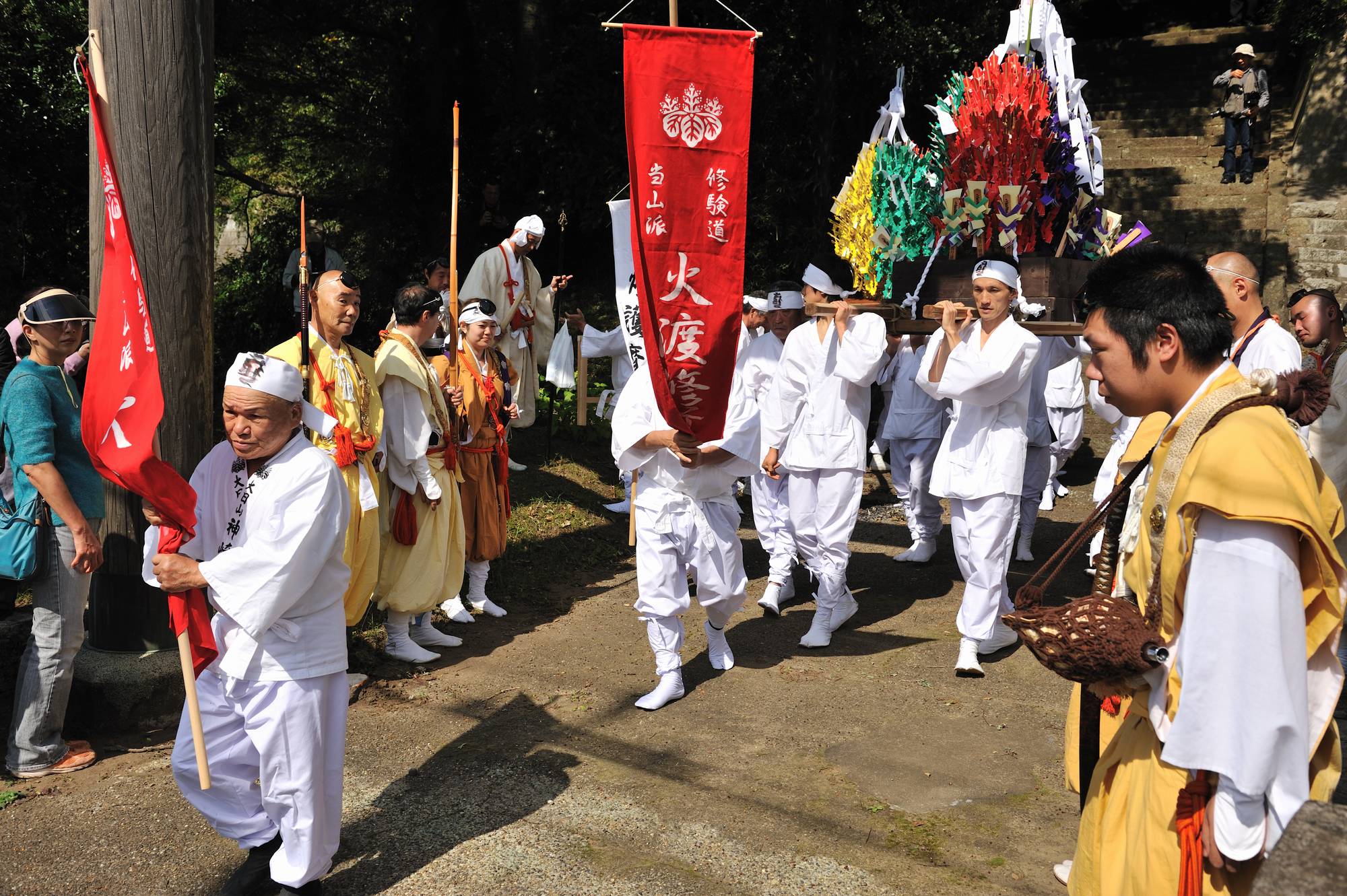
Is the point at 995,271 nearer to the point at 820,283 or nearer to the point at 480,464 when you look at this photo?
the point at 820,283

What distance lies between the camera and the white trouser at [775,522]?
7.38 meters

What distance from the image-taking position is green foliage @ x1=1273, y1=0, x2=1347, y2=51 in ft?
52.4

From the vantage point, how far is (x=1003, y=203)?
599 centimetres

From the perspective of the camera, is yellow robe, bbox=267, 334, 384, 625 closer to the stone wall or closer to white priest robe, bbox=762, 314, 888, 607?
white priest robe, bbox=762, 314, 888, 607

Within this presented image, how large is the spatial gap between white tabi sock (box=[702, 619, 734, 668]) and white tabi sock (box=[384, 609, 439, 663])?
1.53 metres

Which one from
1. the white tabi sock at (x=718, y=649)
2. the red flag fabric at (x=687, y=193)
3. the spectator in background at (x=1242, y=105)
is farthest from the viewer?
the spectator in background at (x=1242, y=105)

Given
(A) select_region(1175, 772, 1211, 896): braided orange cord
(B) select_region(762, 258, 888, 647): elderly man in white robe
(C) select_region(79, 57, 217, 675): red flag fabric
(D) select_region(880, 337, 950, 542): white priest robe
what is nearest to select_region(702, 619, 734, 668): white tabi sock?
(B) select_region(762, 258, 888, 647): elderly man in white robe

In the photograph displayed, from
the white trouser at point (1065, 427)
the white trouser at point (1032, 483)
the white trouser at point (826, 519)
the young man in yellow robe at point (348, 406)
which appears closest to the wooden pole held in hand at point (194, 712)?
the young man in yellow robe at point (348, 406)

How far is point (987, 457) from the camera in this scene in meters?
6.01

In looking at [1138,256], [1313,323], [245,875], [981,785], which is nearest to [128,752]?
[245,875]

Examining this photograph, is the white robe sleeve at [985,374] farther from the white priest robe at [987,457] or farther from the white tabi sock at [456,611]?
the white tabi sock at [456,611]

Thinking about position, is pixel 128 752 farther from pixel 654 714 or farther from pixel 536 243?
pixel 536 243

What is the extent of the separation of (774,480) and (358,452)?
3.44 metres

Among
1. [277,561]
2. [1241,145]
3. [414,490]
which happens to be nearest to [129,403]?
[277,561]
